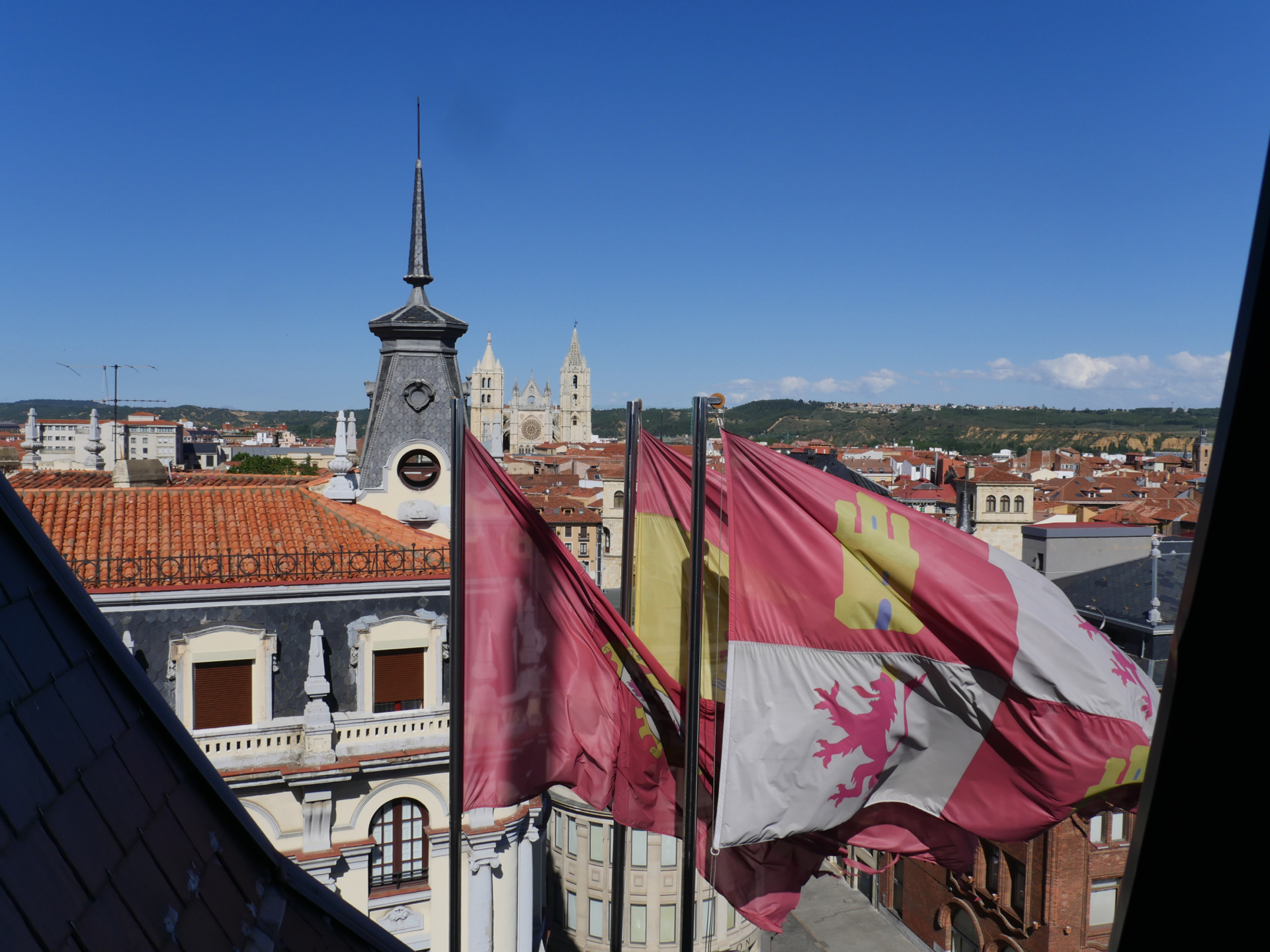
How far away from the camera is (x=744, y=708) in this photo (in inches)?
267

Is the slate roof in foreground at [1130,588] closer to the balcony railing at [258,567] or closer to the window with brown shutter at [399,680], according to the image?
the window with brown shutter at [399,680]

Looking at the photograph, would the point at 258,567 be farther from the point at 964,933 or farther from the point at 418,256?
the point at 964,933

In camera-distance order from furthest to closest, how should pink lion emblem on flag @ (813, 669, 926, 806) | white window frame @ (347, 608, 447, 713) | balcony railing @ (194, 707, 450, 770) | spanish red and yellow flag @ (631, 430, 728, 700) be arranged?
white window frame @ (347, 608, 447, 713) < balcony railing @ (194, 707, 450, 770) < spanish red and yellow flag @ (631, 430, 728, 700) < pink lion emblem on flag @ (813, 669, 926, 806)

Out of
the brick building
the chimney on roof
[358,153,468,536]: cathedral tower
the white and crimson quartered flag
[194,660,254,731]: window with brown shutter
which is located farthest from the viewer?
the brick building

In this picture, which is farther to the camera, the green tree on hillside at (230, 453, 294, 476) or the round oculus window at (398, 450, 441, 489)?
the green tree on hillside at (230, 453, 294, 476)

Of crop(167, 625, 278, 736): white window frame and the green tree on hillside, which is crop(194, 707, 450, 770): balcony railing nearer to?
crop(167, 625, 278, 736): white window frame

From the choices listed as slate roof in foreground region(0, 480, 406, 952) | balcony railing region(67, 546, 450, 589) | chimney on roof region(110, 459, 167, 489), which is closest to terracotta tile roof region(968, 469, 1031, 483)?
chimney on roof region(110, 459, 167, 489)

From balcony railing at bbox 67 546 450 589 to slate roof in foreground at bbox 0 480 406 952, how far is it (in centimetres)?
971

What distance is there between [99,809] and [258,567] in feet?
37.0

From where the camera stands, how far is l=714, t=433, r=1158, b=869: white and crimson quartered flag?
6605mm

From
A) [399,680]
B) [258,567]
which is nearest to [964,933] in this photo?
[399,680]

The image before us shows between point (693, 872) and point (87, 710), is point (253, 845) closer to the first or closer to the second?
point (87, 710)

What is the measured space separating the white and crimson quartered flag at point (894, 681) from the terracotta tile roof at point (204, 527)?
952 centimetres

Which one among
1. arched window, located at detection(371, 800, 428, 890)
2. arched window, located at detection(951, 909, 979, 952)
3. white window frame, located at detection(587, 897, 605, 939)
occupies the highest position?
arched window, located at detection(371, 800, 428, 890)
